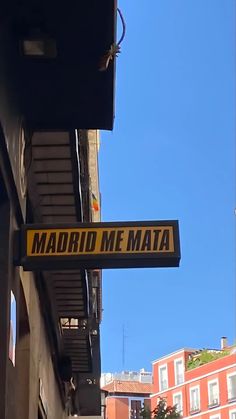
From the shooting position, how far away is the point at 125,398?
84.5m

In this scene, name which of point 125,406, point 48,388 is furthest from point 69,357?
point 125,406

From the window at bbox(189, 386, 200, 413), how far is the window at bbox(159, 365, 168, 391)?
5.10 meters

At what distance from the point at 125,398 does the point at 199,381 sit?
23720 millimetres

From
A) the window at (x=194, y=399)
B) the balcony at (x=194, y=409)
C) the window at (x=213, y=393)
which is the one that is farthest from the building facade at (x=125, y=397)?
the window at (x=213, y=393)

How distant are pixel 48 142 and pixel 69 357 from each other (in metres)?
7.30

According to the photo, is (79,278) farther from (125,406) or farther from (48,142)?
(125,406)

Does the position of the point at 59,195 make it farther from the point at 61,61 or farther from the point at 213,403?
the point at 213,403

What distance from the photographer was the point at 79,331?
13.6 m

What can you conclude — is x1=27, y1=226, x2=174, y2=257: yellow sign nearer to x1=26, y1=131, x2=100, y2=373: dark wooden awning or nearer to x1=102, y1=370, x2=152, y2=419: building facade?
x1=26, y1=131, x2=100, y2=373: dark wooden awning

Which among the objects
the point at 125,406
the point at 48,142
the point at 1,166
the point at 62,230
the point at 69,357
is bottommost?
the point at 125,406

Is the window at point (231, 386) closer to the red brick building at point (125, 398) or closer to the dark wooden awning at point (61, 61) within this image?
the red brick building at point (125, 398)

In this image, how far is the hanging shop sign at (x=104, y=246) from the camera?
555 cm

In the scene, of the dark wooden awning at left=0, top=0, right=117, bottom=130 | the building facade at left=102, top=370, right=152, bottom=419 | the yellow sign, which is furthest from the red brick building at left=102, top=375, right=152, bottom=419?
the yellow sign

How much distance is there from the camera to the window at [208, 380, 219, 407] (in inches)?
2345
